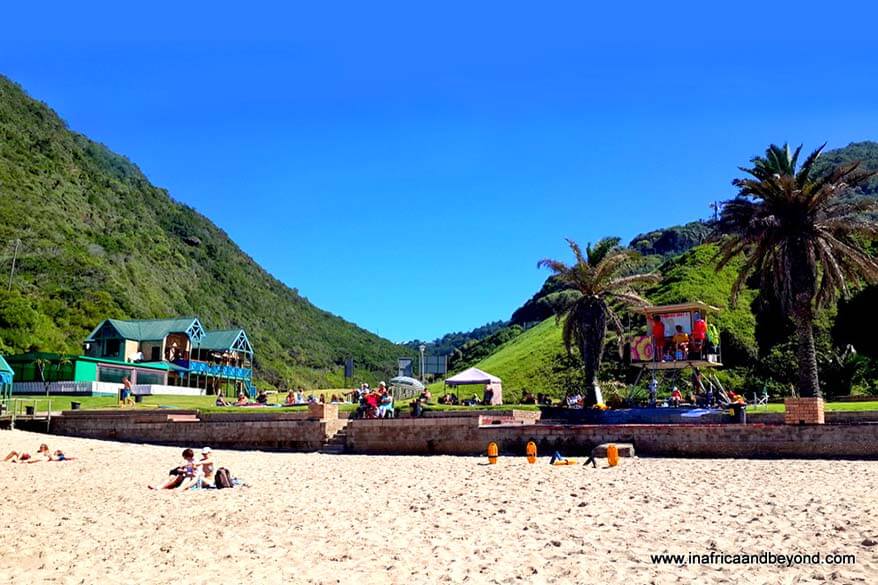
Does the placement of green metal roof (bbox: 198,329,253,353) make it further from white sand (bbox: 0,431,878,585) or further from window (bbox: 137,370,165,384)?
white sand (bbox: 0,431,878,585)

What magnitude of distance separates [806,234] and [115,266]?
76.0m

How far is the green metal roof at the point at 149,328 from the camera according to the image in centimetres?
5412

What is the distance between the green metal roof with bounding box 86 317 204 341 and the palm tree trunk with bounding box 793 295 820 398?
4320 cm

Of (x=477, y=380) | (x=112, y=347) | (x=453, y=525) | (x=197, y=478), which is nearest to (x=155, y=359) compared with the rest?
(x=112, y=347)

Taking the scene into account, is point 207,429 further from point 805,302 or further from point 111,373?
point 111,373

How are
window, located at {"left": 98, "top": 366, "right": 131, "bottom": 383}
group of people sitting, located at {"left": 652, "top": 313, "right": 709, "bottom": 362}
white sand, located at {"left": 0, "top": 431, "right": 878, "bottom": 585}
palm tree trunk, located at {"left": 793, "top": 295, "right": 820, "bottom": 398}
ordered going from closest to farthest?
white sand, located at {"left": 0, "top": 431, "right": 878, "bottom": 585}, palm tree trunk, located at {"left": 793, "top": 295, "right": 820, "bottom": 398}, group of people sitting, located at {"left": 652, "top": 313, "right": 709, "bottom": 362}, window, located at {"left": 98, "top": 366, "right": 131, "bottom": 383}

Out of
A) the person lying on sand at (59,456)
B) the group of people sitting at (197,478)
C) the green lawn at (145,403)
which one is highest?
the green lawn at (145,403)

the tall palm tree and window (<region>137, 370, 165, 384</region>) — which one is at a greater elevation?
the tall palm tree

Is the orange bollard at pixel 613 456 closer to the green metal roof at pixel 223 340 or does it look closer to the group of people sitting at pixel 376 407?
the group of people sitting at pixel 376 407

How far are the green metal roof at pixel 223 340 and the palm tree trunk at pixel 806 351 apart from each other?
44.5m

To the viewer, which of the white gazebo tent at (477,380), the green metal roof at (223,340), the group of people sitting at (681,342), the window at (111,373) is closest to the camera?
the group of people sitting at (681,342)

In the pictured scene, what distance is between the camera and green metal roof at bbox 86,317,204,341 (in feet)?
178

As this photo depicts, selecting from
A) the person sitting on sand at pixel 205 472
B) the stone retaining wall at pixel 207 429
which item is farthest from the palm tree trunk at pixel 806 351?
the person sitting on sand at pixel 205 472

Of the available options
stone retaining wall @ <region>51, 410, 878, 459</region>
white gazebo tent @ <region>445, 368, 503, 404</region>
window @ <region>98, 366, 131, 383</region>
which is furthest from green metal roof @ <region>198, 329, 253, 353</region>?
stone retaining wall @ <region>51, 410, 878, 459</region>
